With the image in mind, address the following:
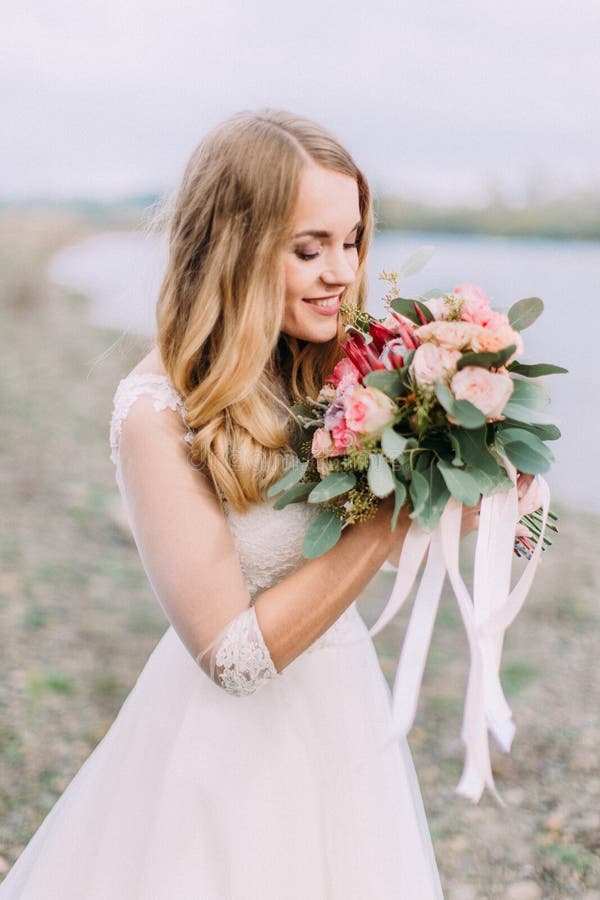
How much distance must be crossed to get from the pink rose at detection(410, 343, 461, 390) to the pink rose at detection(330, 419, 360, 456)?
0.15 m

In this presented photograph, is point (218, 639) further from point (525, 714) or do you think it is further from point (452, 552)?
point (525, 714)

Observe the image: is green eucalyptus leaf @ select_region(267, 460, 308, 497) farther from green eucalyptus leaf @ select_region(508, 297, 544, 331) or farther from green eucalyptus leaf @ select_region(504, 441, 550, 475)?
green eucalyptus leaf @ select_region(508, 297, 544, 331)

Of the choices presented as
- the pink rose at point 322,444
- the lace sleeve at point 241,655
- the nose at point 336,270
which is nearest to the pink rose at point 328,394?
the pink rose at point 322,444

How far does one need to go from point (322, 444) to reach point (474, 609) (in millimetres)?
423

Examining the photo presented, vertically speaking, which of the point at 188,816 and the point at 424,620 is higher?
the point at 424,620

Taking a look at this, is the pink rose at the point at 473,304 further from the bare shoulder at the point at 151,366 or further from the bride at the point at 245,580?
the bare shoulder at the point at 151,366

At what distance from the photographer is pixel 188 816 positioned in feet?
6.12

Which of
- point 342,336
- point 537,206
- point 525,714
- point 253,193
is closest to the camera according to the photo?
point 253,193

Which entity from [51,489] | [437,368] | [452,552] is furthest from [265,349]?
[51,489]

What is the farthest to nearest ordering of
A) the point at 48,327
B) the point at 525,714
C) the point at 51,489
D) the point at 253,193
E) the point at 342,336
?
1. the point at 48,327
2. the point at 51,489
3. the point at 525,714
4. the point at 342,336
5. the point at 253,193

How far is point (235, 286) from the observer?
72.1 inches

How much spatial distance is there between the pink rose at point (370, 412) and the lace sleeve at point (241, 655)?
387 mm

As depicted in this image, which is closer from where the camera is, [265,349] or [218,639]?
[218,639]

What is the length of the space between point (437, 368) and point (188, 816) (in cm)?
105
